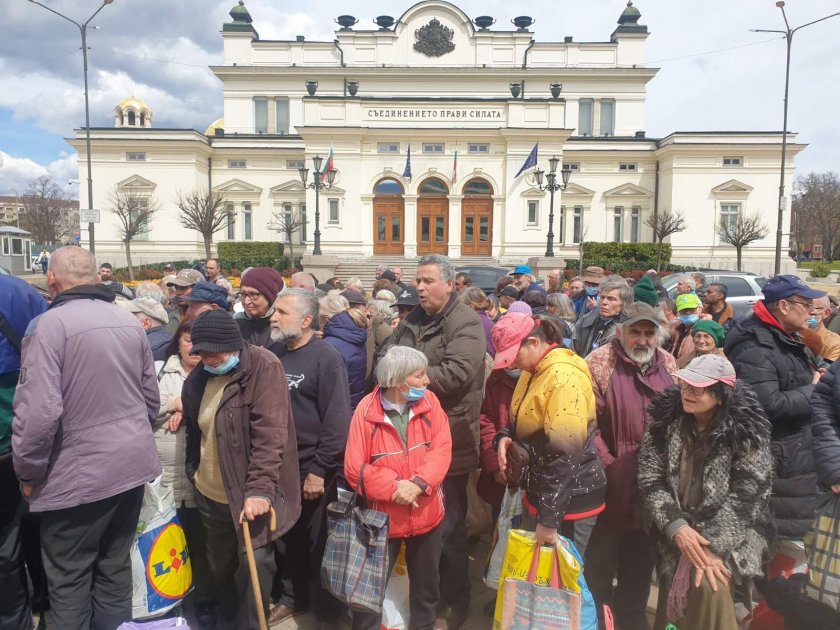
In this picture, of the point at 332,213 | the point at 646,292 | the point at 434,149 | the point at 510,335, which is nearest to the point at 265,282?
the point at 510,335

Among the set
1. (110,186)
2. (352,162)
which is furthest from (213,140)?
(352,162)

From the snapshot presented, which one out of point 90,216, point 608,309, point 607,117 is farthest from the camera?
point 607,117

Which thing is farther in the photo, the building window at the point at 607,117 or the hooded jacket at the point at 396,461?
the building window at the point at 607,117

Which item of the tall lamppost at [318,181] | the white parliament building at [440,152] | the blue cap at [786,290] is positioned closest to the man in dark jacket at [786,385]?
the blue cap at [786,290]

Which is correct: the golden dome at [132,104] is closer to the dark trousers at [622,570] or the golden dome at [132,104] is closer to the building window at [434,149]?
the building window at [434,149]

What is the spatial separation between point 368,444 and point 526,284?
6602 millimetres

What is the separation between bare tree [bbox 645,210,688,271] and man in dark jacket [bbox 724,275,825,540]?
26374mm

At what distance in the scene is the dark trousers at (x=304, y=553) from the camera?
12.7 feet

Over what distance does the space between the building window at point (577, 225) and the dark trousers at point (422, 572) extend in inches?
1292

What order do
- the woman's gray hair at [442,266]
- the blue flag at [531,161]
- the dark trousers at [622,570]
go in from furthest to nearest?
the blue flag at [531,161] → the woman's gray hair at [442,266] → the dark trousers at [622,570]

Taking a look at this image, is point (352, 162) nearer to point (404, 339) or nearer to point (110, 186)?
point (110, 186)

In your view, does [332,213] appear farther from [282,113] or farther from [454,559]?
[454,559]

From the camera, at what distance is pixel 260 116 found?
1523 inches

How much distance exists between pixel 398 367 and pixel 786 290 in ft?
8.12
